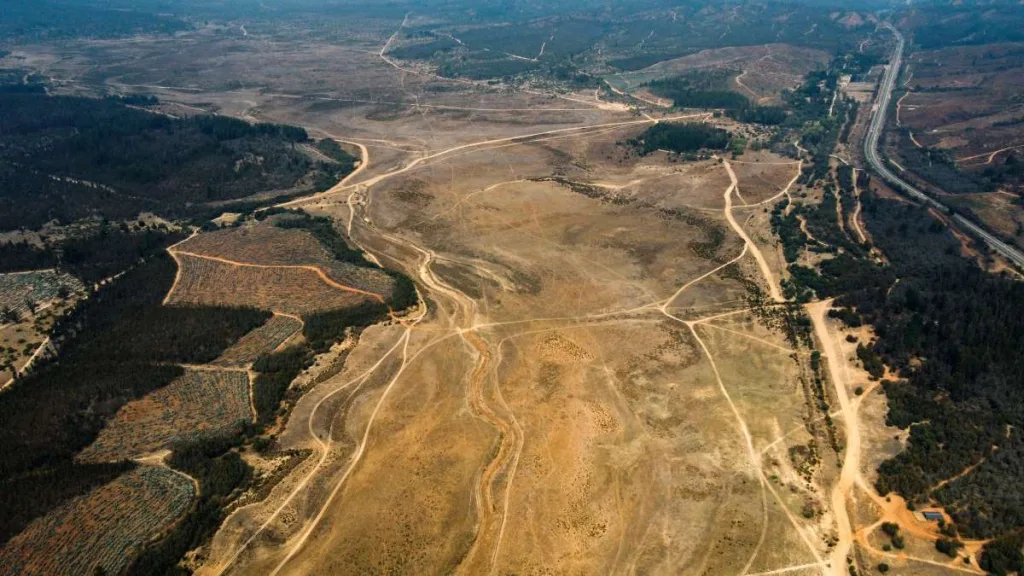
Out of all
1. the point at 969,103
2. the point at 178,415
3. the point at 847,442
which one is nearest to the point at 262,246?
the point at 178,415

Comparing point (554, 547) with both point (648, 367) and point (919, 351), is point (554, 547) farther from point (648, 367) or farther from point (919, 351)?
point (919, 351)

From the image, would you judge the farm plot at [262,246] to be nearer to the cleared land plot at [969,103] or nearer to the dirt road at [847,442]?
the dirt road at [847,442]

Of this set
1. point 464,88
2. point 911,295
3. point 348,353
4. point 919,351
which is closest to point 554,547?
point 348,353

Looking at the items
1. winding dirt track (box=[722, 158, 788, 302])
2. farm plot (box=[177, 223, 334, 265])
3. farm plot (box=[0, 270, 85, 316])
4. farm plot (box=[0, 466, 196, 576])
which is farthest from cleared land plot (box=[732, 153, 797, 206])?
farm plot (box=[0, 270, 85, 316])

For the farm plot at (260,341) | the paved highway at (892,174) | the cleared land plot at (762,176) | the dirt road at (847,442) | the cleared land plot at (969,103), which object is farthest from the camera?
the cleared land plot at (969,103)

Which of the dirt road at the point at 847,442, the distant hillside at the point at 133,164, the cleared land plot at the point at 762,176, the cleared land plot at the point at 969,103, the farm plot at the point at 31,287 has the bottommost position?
the farm plot at the point at 31,287

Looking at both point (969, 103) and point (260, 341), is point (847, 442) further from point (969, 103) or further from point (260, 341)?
point (969, 103)

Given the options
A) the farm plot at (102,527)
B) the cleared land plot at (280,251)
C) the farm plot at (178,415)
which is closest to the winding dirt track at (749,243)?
the cleared land plot at (280,251)
